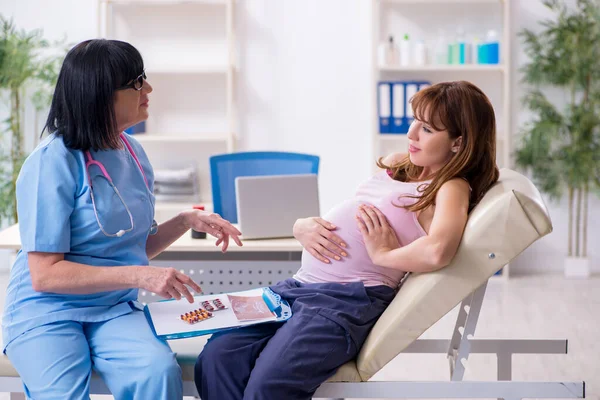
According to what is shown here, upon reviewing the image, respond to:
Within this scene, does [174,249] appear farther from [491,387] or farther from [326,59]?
[326,59]

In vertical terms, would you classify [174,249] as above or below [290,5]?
below

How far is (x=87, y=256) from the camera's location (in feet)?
5.86

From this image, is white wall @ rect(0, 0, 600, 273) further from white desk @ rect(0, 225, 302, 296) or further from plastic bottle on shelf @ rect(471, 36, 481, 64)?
white desk @ rect(0, 225, 302, 296)

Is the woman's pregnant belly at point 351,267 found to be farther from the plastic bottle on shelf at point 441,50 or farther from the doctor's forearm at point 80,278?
the plastic bottle on shelf at point 441,50

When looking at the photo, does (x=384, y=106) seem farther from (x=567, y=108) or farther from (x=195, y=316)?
(x=195, y=316)

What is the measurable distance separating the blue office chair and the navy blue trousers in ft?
4.17

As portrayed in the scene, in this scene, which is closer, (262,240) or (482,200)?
(482,200)

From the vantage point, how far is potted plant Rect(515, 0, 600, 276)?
15.2 ft

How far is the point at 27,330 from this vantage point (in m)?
1.73

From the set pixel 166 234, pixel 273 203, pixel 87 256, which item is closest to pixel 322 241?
pixel 166 234

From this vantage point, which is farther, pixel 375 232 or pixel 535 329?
pixel 535 329

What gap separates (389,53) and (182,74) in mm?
1291

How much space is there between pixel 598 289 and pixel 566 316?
0.69 meters

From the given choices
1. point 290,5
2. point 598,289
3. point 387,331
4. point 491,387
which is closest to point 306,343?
point 387,331
